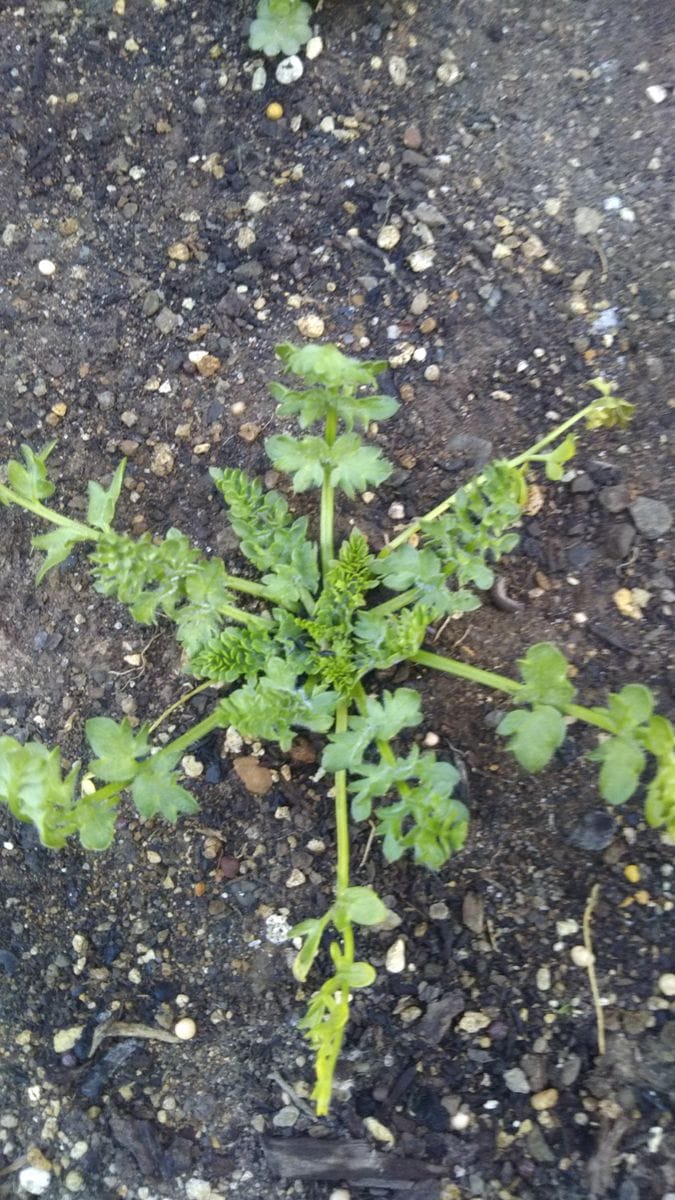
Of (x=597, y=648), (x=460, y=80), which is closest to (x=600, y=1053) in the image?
(x=597, y=648)

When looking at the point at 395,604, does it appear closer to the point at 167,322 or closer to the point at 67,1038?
the point at 167,322

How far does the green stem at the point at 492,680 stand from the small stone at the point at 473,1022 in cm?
70

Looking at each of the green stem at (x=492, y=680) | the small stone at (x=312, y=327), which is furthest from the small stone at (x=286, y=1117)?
the small stone at (x=312, y=327)

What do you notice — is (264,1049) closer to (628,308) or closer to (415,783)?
(415,783)

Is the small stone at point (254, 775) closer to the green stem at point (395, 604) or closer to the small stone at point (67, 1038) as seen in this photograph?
the green stem at point (395, 604)

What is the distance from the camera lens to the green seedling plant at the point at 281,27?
2633 mm

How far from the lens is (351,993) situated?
2.32 metres

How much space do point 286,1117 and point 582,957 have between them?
2.41 feet

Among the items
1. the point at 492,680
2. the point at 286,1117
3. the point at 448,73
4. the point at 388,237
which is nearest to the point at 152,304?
the point at 388,237

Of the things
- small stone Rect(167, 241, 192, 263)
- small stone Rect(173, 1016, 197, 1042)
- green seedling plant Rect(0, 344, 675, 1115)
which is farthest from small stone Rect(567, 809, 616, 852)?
small stone Rect(167, 241, 192, 263)

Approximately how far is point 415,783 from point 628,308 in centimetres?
123

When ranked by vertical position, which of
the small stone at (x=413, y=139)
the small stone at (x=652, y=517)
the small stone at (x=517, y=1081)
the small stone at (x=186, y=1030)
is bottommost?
the small stone at (x=517, y=1081)

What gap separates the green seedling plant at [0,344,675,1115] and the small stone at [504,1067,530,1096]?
0.45 metres

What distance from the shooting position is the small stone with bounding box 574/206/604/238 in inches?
101
